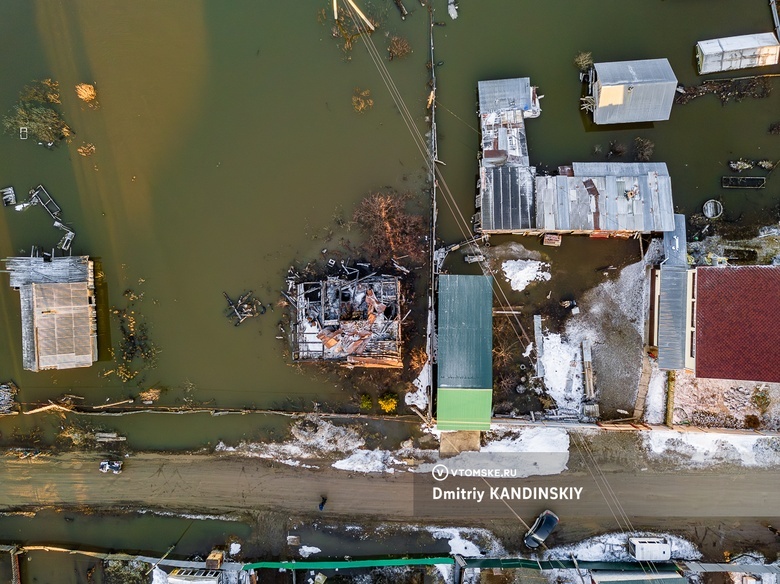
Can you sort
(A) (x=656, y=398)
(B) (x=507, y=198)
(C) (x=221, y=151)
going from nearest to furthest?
1. (B) (x=507, y=198)
2. (A) (x=656, y=398)
3. (C) (x=221, y=151)

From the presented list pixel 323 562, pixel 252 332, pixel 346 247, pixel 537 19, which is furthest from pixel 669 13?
pixel 323 562

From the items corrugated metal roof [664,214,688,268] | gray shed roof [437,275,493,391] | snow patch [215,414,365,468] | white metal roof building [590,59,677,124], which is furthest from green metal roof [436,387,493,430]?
white metal roof building [590,59,677,124]

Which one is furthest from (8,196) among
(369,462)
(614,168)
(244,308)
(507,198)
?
(614,168)

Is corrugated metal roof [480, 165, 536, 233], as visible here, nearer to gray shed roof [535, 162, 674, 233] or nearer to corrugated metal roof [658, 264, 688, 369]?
gray shed roof [535, 162, 674, 233]

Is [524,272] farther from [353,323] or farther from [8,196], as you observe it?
[8,196]

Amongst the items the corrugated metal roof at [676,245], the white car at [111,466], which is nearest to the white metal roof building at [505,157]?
the corrugated metal roof at [676,245]

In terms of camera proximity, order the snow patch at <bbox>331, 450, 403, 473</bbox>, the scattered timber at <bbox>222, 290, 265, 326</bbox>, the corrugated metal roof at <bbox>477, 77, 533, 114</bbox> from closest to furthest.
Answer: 1. the corrugated metal roof at <bbox>477, 77, 533, 114</bbox>
2. the snow patch at <bbox>331, 450, 403, 473</bbox>
3. the scattered timber at <bbox>222, 290, 265, 326</bbox>

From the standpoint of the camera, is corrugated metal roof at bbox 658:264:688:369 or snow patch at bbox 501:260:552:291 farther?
snow patch at bbox 501:260:552:291
